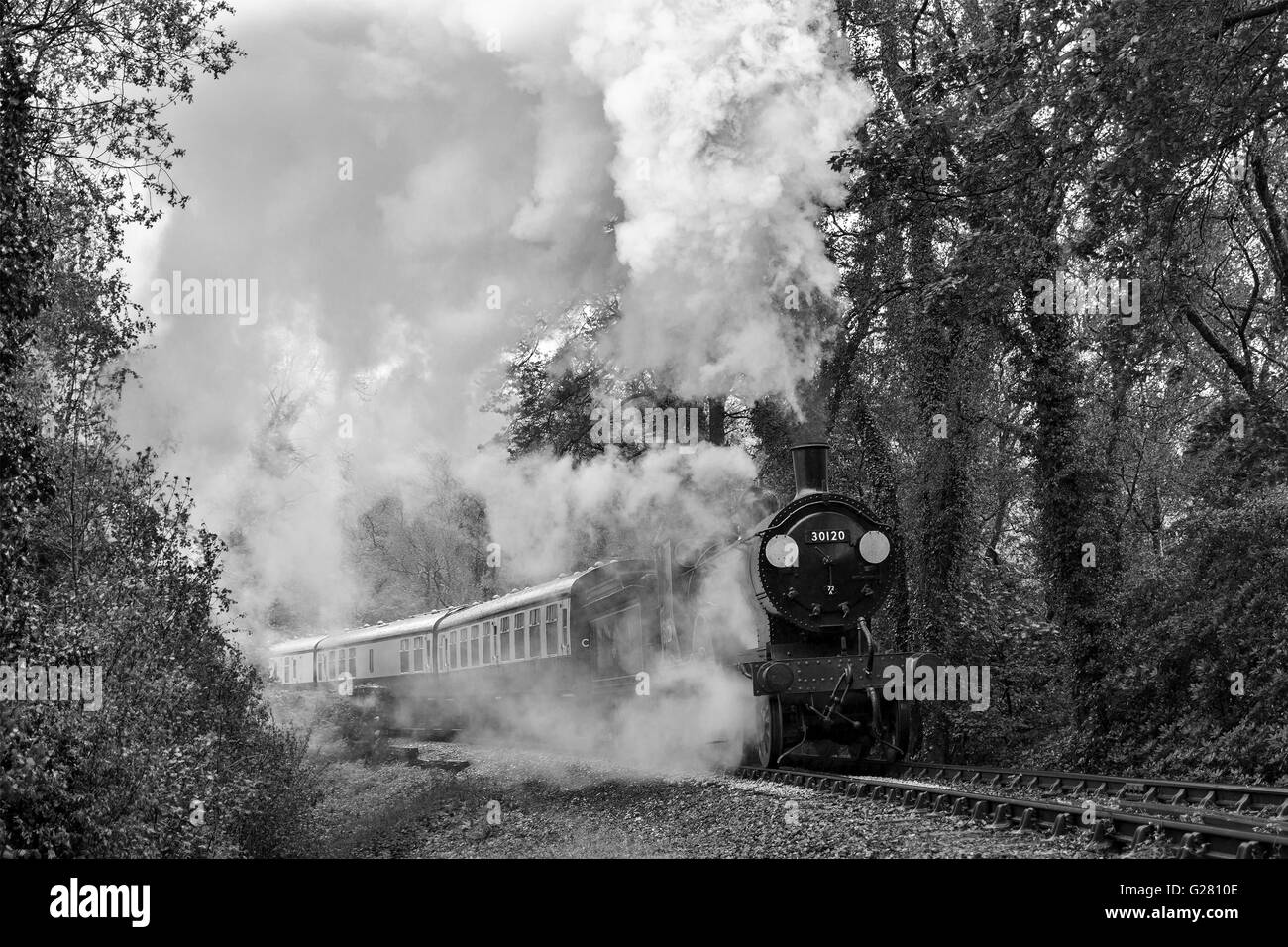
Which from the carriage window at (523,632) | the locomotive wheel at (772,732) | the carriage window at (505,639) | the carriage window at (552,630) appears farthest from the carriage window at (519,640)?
the locomotive wheel at (772,732)

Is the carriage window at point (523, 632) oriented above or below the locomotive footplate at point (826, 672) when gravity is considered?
above

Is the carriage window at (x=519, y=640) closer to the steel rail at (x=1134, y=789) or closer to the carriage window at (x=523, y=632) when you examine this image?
the carriage window at (x=523, y=632)

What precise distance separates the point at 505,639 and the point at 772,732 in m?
8.25

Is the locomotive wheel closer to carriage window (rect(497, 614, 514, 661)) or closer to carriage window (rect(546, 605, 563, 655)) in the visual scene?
carriage window (rect(546, 605, 563, 655))

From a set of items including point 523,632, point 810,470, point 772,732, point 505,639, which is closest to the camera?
point 772,732

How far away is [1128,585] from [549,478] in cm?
1097

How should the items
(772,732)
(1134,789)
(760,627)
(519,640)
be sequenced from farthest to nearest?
(519,640) → (760,627) → (772,732) → (1134,789)

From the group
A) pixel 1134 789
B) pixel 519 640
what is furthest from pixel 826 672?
pixel 519 640

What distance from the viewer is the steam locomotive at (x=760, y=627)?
45.2ft

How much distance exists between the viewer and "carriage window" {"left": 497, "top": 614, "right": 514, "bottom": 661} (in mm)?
21381

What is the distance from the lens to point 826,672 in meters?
13.6

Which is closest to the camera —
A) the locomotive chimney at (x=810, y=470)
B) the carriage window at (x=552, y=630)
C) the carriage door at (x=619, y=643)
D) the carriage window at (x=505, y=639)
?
the locomotive chimney at (x=810, y=470)

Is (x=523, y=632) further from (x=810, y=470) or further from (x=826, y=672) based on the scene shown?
(x=826, y=672)

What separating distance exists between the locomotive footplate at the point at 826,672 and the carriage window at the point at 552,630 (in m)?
5.57
